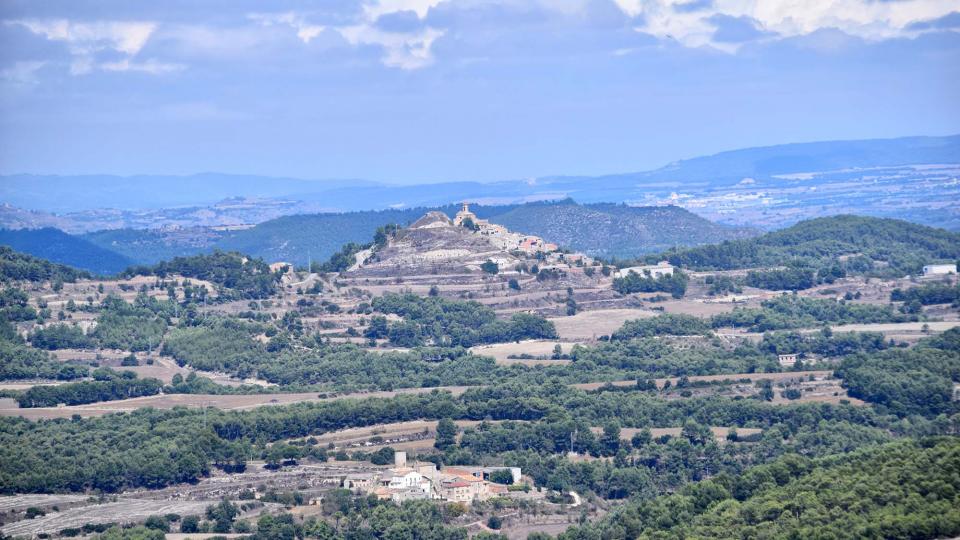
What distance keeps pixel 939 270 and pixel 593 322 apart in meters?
27.6

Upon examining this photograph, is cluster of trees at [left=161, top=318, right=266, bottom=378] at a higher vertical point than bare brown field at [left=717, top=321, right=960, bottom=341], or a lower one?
higher

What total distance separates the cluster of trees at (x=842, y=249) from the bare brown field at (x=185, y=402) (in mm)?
45740

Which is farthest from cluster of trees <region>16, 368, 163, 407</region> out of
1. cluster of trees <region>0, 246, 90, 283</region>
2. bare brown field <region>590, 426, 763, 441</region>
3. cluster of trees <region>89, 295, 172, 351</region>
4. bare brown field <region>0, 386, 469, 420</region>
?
bare brown field <region>590, 426, 763, 441</region>

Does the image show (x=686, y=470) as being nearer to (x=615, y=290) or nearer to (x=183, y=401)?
(x=183, y=401)

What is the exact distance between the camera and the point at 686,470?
234 ft

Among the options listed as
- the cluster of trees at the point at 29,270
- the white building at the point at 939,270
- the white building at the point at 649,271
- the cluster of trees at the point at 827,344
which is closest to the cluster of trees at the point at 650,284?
the white building at the point at 649,271

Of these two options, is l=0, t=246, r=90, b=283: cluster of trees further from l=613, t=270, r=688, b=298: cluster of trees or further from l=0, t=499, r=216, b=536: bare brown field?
l=0, t=499, r=216, b=536: bare brown field

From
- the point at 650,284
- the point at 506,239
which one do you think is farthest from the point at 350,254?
the point at 650,284

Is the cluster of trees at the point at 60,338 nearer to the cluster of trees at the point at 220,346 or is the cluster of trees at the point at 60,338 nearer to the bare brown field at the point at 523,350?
the cluster of trees at the point at 220,346

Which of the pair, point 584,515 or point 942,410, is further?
point 942,410

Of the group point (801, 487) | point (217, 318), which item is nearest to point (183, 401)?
point (217, 318)

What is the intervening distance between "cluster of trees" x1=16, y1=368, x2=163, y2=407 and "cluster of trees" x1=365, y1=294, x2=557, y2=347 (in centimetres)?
1804

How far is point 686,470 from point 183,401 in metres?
27.5

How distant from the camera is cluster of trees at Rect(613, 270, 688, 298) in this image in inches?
4813
